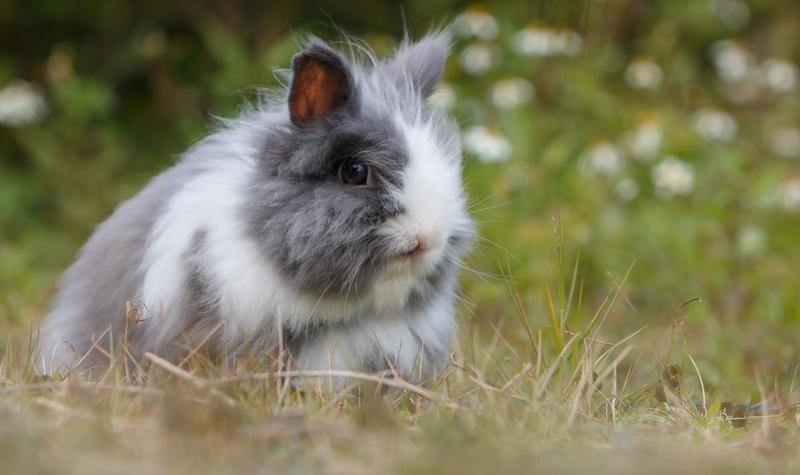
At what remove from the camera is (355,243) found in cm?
324

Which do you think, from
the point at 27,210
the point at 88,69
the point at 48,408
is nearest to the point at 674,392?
the point at 48,408

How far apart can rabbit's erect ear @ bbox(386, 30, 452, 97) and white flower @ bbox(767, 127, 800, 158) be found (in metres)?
4.08

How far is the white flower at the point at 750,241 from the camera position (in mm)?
5840

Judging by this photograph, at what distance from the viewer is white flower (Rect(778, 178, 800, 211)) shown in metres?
6.00

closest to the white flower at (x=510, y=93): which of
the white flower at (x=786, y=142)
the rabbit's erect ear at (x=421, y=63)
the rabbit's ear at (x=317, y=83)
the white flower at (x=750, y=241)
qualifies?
the white flower at (x=750, y=241)

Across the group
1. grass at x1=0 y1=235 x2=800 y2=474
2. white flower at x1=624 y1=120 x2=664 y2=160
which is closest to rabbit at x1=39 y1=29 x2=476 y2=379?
grass at x1=0 y1=235 x2=800 y2=474

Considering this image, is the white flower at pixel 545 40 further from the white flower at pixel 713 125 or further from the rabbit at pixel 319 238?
the rabbit at pixel 319 238

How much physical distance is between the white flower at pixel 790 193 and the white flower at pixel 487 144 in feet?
5.41

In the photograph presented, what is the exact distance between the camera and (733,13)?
8500 mm

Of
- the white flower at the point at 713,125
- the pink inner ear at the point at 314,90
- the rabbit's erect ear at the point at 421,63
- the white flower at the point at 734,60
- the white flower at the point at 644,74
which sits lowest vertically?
the white flower at the point at 713,125

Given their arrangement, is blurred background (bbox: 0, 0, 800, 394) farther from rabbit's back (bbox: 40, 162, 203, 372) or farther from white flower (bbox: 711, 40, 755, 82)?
rabbit's back (bbox: 40, 162, 203, 372)

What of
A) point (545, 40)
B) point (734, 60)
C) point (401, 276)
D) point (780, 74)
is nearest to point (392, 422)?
point (401, 276)

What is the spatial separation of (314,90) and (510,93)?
10.6ft

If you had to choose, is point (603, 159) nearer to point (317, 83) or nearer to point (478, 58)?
point (478, 58)
